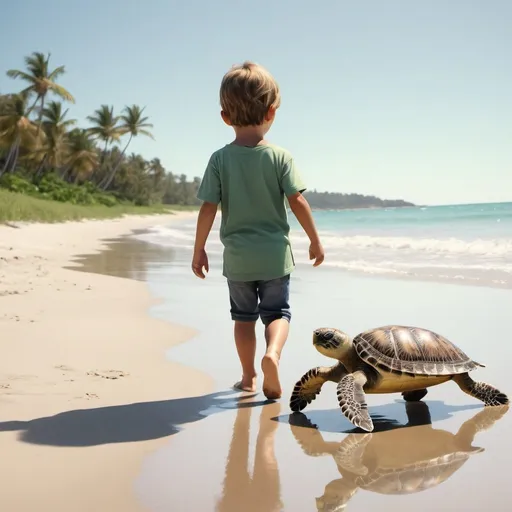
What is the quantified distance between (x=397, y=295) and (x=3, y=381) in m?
4.79

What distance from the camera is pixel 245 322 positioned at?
354 centimetres

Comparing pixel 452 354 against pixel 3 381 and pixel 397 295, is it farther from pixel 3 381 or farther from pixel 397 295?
pixel 397 295

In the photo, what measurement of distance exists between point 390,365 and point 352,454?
0.60 metres

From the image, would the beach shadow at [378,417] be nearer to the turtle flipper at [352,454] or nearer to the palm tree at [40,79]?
the turtle flipper at [352,454]

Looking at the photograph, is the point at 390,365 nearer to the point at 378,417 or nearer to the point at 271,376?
the point at 378,417

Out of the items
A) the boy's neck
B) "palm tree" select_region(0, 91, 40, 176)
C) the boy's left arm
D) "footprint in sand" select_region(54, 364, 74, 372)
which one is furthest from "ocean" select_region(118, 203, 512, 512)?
"palm tree" select_region(0, 91, 40, 176)

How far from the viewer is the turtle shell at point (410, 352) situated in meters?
2.94

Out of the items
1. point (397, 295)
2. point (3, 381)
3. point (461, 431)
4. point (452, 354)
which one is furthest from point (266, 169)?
point (397, 295)

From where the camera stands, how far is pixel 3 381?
3.39 metres

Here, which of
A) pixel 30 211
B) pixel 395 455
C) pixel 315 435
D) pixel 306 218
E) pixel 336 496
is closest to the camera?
pixel 336 496

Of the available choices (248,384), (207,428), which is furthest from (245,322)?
(207,428)

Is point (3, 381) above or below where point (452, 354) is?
below

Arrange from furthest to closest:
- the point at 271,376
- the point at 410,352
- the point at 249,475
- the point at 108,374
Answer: the point at 108,374 → the point at 271,376 → the point at 410,352 → the point at 249,475

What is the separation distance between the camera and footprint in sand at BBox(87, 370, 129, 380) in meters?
3.59
